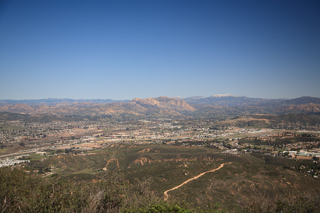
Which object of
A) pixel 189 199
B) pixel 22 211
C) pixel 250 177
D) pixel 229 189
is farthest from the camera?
pixel 250 177

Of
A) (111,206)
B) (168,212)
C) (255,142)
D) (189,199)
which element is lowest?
(255,142)

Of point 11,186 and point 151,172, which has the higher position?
point 11,186

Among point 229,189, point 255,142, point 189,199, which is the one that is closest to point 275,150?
point 255,142

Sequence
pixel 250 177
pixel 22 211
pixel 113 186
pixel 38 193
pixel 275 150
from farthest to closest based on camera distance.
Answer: pixel 275 150 → pixel 250 177 → pixel 113 186 → pixel 38 193 → pixel 22 211

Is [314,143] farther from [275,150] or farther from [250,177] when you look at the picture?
[250,177]

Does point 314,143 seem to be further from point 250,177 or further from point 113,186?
point 113,186

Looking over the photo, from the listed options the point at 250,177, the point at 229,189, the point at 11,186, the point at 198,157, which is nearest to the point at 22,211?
the point at 11,186

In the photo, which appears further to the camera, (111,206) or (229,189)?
(229,189)
